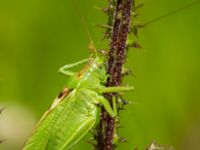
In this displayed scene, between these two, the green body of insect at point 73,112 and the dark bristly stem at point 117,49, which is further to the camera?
the green body of insect at point 73,112

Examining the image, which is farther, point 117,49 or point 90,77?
point 90,77

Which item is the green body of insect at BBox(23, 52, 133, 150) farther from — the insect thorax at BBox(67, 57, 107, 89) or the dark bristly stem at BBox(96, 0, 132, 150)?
the dark bristly stem at BBox(96, 0, 132, 150)

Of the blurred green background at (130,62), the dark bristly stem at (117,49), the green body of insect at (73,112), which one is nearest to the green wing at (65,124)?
the green body of insect at (73,112)

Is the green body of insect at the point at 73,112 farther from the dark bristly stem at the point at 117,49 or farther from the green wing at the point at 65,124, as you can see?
the dark bristly stem at the point at 117,49

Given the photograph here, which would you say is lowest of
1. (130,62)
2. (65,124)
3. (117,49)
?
(65,124)

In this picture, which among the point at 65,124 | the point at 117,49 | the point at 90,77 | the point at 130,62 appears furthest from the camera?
the point at 130,62

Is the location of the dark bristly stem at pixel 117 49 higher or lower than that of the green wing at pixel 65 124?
higher

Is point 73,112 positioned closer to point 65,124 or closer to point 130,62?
point 65,124

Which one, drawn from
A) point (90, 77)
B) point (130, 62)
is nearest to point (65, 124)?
point (90, 77)
